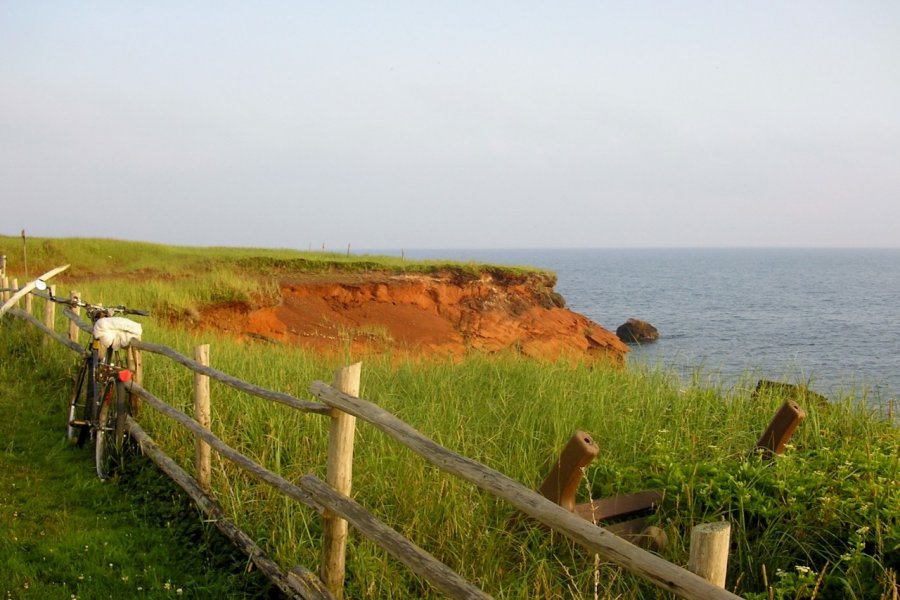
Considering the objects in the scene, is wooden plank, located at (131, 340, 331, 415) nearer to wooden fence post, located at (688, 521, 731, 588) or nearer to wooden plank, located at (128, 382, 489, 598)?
wooden plank, located at (128, 382, 489, 598)

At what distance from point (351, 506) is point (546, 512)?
1.35 m

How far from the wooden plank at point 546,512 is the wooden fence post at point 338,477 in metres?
0.11

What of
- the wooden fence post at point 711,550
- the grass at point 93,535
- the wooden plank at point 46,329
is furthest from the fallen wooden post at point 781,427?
the wooden plank at point 46,329

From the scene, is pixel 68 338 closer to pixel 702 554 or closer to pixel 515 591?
pixel 515 591

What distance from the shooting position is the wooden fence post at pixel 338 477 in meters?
4.23

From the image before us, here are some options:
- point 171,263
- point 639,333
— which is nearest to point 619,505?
point 171,263

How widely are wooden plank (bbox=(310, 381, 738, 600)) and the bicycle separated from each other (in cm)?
291

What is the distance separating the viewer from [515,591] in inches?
171

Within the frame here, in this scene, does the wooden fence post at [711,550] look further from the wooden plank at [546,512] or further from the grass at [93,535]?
the grass at [93,535]

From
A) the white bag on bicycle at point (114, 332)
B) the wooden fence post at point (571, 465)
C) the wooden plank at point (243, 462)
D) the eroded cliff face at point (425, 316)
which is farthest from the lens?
the eroded cliff face at point (425, 316)

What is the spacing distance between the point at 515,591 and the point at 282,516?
1.67 m

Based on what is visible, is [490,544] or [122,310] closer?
[490,544]

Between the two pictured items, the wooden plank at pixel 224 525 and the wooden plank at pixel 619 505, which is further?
the wooden plank at pixel 619 505

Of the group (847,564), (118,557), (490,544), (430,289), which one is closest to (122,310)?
(118,557)
